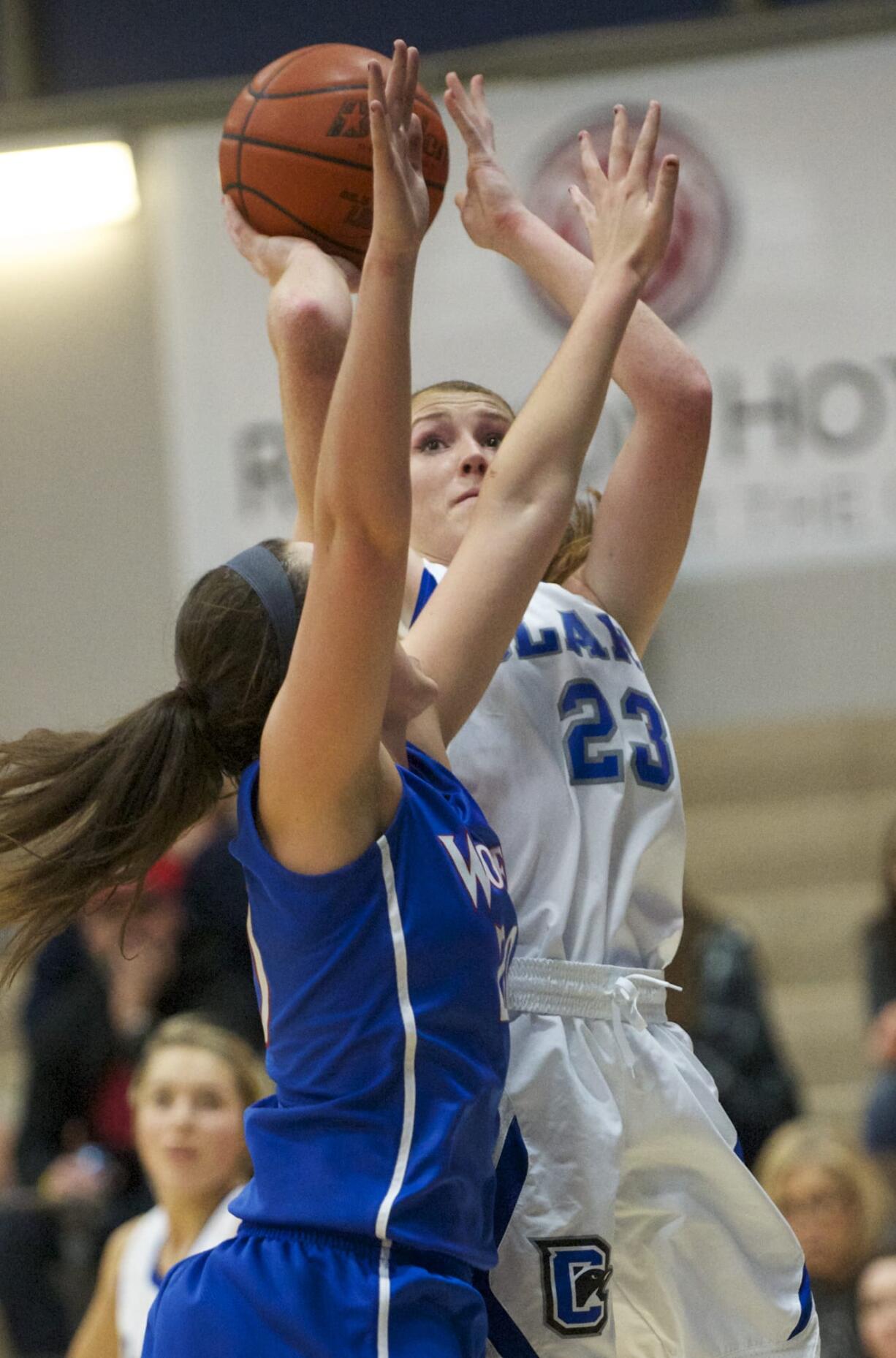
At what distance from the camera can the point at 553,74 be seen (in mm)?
6613

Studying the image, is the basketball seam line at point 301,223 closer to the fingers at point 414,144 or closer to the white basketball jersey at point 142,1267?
the fingers at point 414,144

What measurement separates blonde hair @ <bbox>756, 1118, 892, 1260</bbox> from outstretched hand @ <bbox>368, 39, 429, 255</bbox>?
3.31m

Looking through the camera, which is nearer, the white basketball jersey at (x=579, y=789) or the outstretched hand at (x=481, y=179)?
the white basketball jersey at (x=579, y=789)

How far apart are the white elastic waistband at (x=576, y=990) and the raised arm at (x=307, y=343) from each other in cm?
71

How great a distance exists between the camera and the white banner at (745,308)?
6410 mm

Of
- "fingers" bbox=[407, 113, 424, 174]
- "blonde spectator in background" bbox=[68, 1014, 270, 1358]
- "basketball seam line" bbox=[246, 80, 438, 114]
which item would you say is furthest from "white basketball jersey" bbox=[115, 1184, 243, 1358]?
"fingers" bbox=[407, 113, 424, 174]

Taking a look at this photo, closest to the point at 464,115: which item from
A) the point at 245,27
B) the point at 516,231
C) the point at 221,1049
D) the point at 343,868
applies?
the point at 516,231

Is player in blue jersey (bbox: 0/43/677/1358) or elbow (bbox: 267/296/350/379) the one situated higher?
elbow (bbox: 267/296/350/379)

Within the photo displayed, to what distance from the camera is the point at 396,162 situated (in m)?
→ 2.22

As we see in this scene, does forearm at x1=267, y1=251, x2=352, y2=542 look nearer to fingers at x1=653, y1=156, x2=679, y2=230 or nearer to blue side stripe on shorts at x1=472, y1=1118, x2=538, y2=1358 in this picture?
fingers at x1=653, y1=156, x2=679, y2=230

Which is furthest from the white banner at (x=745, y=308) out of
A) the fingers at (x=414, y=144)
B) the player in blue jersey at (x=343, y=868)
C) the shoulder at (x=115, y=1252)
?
the player in blue jersey at (x=343, y=868)

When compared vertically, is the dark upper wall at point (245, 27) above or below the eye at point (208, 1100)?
above

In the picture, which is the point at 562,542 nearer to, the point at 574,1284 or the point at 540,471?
the point at 540,471

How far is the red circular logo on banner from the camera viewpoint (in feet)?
21.2
